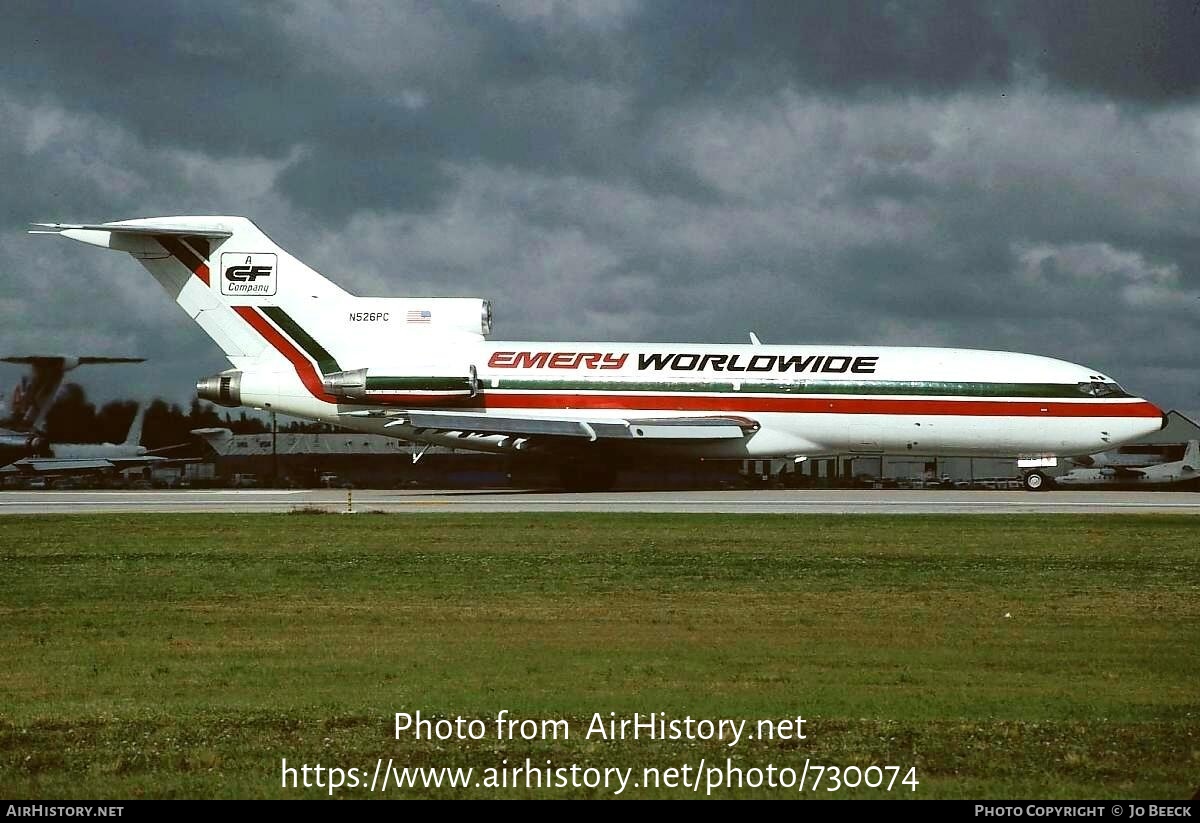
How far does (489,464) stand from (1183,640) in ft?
116

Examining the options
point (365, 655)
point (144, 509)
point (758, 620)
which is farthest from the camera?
point (144, 509)

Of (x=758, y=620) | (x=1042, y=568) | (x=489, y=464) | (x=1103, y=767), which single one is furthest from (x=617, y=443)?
(x=1103, y=767)

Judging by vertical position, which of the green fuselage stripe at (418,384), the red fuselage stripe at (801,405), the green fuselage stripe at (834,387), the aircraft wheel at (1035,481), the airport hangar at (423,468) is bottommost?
the aircraft wheel at (1035,481)

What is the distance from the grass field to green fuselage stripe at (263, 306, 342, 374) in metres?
16.4

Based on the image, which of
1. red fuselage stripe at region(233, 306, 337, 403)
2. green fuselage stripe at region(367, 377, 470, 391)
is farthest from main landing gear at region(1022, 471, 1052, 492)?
red fuselage stripe at region(233, 306, 337, 403)

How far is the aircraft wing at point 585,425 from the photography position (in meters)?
32.7

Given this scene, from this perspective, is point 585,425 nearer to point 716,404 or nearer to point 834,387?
point 716,404

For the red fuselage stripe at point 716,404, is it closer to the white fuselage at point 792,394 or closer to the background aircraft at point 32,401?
the white fuselage at point 792,394

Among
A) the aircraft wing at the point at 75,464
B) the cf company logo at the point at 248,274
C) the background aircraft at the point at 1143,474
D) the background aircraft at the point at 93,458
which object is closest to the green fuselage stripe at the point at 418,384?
the cf company logo at the point at 248,274

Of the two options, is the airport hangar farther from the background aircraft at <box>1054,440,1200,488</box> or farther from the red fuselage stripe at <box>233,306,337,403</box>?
the red fuselage stripe at <box>233,306,337,403</box>

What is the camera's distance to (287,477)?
46.5m

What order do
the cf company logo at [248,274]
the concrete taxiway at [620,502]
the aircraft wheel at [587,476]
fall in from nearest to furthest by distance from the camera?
the concrete taxiway at [620,502]
the cf company logo at [248,274]
the aircraft wheel at [587,476]

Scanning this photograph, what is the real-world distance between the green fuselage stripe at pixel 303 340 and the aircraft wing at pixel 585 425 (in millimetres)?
2541
